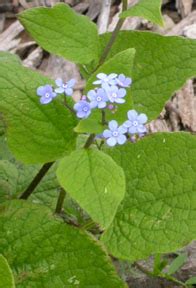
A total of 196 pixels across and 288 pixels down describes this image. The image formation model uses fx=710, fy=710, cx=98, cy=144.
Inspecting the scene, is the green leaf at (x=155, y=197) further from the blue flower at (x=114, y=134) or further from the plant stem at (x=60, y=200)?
the blue flower at (x=114, y=134)

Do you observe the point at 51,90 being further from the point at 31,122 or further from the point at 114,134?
the point at 114,134

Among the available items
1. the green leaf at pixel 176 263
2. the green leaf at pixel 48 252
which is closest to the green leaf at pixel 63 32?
the green leaf at pixel 48 252

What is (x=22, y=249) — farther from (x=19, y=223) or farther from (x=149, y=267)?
(x=149, y=267)

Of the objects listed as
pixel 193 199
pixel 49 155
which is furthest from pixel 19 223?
pixel 193 199

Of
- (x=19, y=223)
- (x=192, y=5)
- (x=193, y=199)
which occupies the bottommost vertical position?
(x=192, y=5)

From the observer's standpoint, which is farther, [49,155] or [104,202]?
[49,155]

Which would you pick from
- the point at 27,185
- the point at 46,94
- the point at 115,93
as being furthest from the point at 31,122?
the point at 27,185
